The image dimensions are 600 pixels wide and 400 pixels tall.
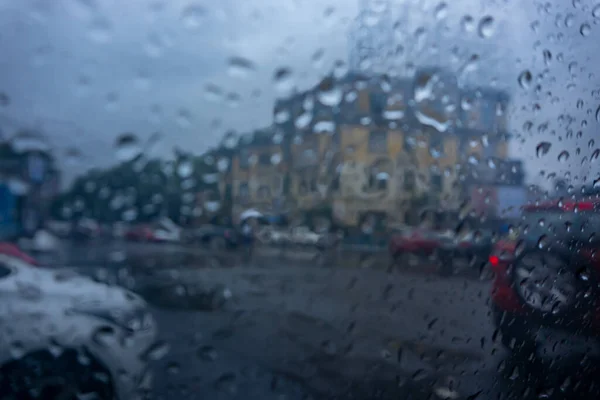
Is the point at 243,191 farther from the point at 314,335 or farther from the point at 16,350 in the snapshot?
the point at 16,350

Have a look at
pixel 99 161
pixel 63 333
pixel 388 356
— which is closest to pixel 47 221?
pixel 99 161

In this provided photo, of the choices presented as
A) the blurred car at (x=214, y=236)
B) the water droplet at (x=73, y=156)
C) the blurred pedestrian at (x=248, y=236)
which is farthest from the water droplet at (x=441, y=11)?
the water droplet at (x=73, y=156)

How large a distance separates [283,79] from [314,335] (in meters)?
1.41

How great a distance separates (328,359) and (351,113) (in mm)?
1506

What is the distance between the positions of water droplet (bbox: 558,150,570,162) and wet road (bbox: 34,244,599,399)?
4.33ft

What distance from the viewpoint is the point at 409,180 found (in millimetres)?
4457

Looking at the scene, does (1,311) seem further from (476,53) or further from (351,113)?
(476,53)

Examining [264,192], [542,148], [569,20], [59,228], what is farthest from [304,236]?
[569,20]

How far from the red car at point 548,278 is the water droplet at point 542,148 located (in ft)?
1.19

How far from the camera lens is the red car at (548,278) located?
4.20 m

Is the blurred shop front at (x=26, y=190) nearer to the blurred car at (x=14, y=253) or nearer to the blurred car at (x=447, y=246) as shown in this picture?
the blurred car at (x=14, y=253)

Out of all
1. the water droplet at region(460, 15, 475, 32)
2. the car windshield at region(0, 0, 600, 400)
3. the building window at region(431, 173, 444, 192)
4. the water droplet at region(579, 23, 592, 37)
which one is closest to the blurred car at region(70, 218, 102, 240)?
the car windshield at region(0, 0, 600, 400)

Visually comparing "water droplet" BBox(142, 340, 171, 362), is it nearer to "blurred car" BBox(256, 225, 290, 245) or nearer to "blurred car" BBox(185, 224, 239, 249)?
"blurred car" BBox(185, 224, 239, 249)

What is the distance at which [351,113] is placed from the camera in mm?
4090
